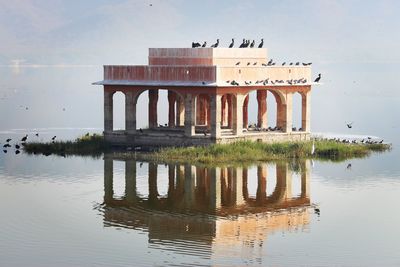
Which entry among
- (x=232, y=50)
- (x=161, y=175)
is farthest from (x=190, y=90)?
(x=161, y=175)

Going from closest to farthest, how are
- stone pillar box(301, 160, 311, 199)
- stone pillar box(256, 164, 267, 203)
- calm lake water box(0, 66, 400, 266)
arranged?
calm lake water box(0, 66, 400, 266), stone pillar box(256, 164, 267, 203), stone pillar box(301, 160, 311, 199)

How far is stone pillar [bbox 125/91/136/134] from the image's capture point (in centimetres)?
5297

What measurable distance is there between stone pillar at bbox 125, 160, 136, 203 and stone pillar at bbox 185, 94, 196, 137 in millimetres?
3448

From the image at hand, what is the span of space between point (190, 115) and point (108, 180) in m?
7.79

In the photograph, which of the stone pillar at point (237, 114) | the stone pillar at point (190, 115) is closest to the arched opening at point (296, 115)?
the stone pillar at point (237, 114)

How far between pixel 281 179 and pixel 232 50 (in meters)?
10.3

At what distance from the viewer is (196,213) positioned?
1468 inches

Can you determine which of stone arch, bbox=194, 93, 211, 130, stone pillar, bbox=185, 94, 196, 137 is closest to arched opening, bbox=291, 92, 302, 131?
stone arch, bbox=194, 93, 211, 130

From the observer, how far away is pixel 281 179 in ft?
144

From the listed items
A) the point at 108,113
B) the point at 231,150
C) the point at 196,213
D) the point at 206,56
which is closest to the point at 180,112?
the point at 108,113

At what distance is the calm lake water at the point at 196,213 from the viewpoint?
103 ft

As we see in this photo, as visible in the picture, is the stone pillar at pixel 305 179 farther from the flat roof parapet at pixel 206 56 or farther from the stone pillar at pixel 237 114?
the flat roof parapet at pixel 206 56

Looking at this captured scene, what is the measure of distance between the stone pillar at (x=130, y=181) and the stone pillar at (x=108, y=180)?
51 cm

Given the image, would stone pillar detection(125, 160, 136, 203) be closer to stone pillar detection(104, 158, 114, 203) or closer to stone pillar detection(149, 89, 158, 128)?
stone pillar detection(104, 158, 114, 203)
